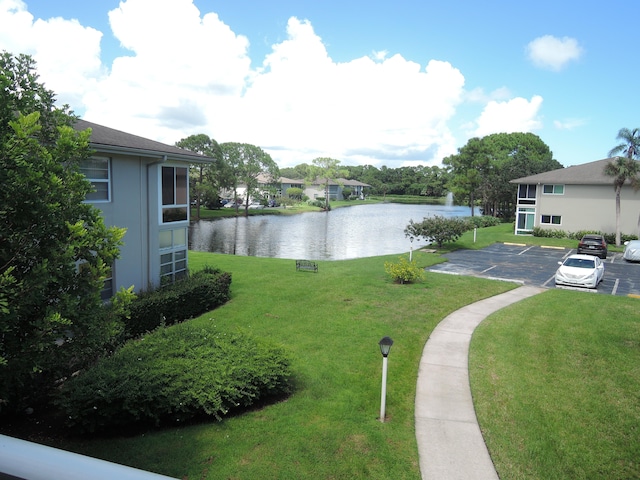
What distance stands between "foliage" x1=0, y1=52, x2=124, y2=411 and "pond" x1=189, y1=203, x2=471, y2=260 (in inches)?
1109

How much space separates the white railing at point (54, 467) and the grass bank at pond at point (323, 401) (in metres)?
5.47

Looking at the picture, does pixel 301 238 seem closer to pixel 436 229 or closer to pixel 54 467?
pixel 436 229

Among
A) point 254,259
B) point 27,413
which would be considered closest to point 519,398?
point 27,413

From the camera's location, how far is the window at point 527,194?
4631cm

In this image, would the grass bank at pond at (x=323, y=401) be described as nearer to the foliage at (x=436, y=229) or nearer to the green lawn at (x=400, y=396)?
the green lawn at (x=400, y=396)

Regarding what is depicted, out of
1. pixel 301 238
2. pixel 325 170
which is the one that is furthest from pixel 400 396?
pixel 325 170

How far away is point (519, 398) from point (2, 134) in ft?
32.9

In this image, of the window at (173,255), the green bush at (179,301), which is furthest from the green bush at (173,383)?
the window at (173,255)

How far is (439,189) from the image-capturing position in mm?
136625

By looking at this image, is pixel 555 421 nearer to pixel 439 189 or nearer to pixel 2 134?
pixel 2 134

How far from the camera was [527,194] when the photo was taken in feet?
153

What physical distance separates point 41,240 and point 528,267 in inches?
1075

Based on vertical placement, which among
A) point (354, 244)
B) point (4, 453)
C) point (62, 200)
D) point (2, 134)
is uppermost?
point (2, 134)

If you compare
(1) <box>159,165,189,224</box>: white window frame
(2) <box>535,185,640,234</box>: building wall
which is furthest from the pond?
(1) <box>159,165,189,224</box>: white window frame
